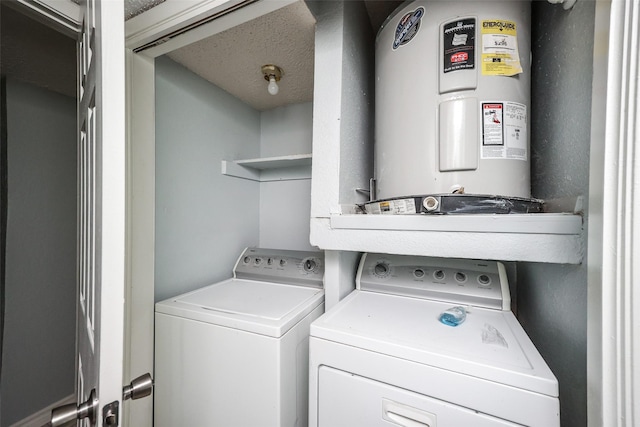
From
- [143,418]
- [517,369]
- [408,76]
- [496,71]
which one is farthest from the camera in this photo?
[143,418]

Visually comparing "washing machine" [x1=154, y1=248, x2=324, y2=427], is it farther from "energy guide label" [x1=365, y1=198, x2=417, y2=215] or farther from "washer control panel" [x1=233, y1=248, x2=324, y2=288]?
"energy guide label" [x1=365, y1=198, x2=417, y2=215]

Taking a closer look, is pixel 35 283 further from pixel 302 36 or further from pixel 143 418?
pixel 302 36

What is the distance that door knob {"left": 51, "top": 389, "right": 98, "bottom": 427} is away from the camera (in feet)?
1.57

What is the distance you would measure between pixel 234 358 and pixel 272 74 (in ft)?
4.60

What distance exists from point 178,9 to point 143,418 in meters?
1.67

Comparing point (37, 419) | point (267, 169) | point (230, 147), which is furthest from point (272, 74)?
point (37, 419)

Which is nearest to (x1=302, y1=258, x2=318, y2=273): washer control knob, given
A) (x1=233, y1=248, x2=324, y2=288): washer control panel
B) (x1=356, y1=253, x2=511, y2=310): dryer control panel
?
(x1=233, y1=248, x2=324, y2=288): washer control panel

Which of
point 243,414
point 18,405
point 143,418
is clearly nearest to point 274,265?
point 243,414

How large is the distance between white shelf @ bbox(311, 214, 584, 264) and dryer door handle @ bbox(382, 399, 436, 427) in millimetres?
427

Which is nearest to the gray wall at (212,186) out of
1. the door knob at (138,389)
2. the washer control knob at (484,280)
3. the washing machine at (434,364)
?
the door knob at (138,389)

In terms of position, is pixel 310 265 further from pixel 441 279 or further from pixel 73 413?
pixel 73 413

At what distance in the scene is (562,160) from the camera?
74 cm

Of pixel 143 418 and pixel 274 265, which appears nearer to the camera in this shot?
pixel 143 418

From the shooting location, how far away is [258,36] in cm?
112
